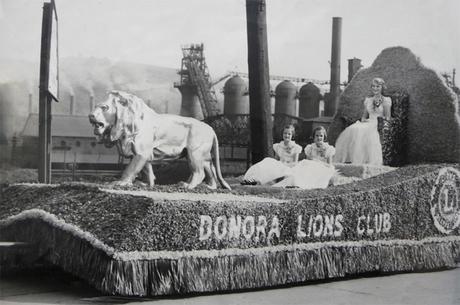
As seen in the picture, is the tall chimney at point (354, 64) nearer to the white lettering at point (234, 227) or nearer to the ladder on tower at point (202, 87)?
the white lettering at point (234, 227)

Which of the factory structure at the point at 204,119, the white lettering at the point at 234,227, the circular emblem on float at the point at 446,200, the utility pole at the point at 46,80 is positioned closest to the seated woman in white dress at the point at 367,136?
the circular emblem on float at the point at 446,200

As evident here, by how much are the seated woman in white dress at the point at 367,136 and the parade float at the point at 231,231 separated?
4.39 feet

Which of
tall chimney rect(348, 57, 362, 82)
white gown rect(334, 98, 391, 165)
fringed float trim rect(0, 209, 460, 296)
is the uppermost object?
tall chimney rect(348, 57, 362, 82)

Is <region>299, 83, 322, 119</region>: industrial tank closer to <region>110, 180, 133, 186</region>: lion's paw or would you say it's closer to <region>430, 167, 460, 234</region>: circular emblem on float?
<region>430, 167, 460, 234</region>: circular emblem on float

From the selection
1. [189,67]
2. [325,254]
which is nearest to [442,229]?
[325,254]

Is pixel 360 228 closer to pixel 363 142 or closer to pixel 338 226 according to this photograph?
pixel 338 226

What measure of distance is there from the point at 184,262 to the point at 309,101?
91.5 feet

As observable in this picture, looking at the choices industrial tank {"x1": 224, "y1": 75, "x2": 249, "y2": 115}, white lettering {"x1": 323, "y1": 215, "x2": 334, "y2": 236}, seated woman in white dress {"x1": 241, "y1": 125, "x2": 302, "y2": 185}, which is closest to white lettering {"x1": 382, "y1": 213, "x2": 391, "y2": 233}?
white lettering {"x1": 323, "y1": 215, "x2": 334, "y2": 236}

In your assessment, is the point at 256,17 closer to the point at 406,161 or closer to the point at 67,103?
the point at 406,161

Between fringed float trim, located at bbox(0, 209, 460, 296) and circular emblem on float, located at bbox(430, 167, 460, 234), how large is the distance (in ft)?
3.07

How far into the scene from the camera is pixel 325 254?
4.88 metres

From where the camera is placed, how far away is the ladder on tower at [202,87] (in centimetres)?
2023

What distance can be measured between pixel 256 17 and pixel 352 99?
5.96ft

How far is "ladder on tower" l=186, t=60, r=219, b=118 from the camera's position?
66.4 ft
